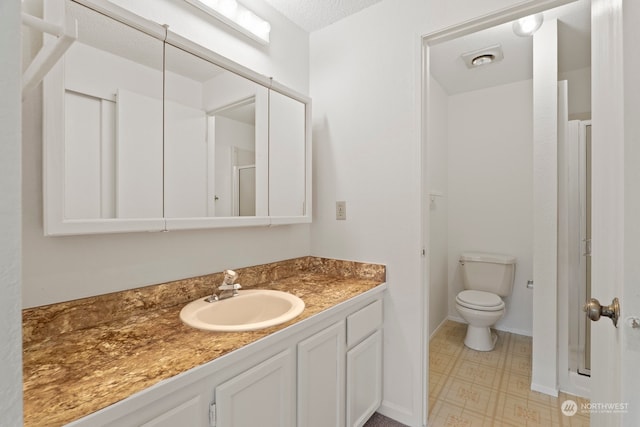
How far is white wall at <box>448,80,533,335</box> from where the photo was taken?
108 inches

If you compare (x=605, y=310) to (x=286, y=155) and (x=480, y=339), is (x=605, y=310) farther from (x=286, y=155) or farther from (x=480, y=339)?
(x=480, y=339)

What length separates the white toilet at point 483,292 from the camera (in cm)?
238

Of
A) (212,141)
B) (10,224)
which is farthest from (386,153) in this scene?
(10,224)

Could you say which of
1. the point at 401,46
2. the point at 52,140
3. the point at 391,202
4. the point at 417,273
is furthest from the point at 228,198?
the point at 401,46

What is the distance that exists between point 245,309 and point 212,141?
0.79m

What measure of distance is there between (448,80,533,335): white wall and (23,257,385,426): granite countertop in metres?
2.07

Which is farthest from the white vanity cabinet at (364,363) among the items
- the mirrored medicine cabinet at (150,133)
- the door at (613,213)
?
the door at (613,213)

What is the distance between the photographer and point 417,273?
5.20 ft

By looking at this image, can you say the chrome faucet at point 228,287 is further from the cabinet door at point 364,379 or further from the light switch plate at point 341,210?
the light switch plate at point 341,210

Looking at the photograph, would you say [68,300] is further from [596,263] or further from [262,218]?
[596,263]

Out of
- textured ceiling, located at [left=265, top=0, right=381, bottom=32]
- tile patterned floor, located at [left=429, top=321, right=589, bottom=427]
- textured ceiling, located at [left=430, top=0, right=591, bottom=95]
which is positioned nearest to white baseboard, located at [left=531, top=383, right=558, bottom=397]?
tile patterned floor, located at [left=429, top=321, right=589, bottom=427]

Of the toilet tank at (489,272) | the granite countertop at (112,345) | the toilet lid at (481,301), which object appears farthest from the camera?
the toilet tank at (489,272)

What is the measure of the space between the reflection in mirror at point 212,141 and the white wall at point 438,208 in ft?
5.66

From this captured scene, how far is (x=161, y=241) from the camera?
1246 millimetres
